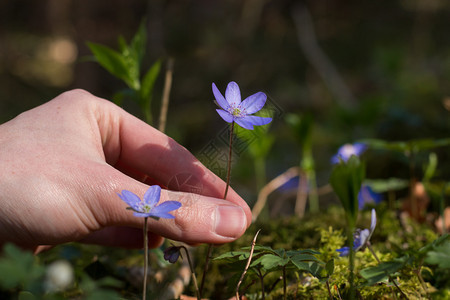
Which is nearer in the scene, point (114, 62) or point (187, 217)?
point (187, 217)

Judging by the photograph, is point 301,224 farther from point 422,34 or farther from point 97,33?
point 97,33

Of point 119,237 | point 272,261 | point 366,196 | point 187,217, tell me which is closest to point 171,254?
point 187,217

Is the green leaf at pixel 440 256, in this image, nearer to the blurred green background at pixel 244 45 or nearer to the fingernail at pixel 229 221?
the fingernail at pixel 229 221

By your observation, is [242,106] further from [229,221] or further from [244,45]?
[244,45]

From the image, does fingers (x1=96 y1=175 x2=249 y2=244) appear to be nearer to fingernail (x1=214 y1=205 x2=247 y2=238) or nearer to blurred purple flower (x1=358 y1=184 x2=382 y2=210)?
fingernail (x1=214 y1=205 x2=247 y2=238)

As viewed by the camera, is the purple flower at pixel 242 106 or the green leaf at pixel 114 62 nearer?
the purple flower at pixel 242 106

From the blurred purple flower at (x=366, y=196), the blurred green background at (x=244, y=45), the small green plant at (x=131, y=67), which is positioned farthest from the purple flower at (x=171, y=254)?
the blurred green background at (x=244, y=45)
